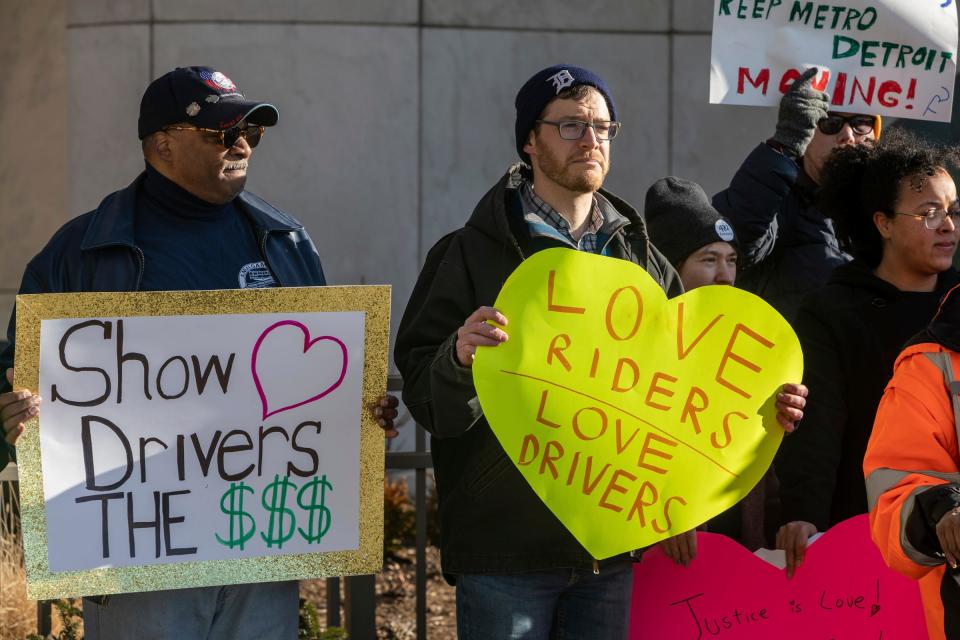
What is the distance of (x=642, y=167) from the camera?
788 cm

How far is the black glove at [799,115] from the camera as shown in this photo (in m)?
4.28

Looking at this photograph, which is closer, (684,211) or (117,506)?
(117,506)

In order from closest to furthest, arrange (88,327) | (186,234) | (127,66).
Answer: (88,327) → (186,234) → (127,66)

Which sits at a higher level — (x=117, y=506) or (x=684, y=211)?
(x=684, y=211)

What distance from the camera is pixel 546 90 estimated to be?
10.8 feet

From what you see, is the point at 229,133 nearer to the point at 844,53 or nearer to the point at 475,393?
the point at 475,393

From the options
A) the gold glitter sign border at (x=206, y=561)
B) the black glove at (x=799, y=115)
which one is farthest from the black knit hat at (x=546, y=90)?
the black glove at (x=799, y=115)

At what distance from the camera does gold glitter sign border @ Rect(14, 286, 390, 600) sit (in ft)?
9.77

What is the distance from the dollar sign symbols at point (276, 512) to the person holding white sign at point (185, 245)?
0.13 metres

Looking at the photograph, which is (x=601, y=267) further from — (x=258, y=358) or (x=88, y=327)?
(x=88, y=327)

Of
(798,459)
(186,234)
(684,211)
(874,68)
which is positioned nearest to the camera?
(186,234)

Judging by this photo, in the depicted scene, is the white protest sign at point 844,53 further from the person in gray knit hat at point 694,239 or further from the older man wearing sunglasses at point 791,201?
the person in gray knit hat at point 694,239

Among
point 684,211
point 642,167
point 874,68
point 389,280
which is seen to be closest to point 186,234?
point 684,211

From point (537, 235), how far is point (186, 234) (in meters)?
0.87
